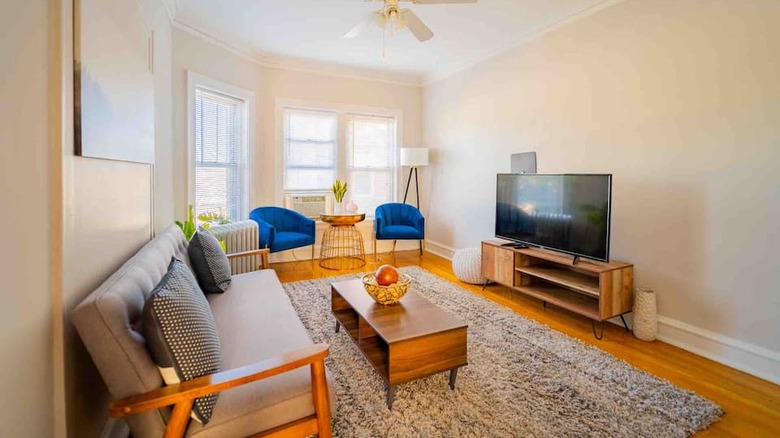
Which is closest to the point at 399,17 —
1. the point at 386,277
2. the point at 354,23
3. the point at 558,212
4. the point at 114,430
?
the point at 354,23

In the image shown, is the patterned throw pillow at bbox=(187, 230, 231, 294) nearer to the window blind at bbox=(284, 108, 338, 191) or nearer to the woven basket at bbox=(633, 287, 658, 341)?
the window blind at bbox=(284, 108, 338, 191)

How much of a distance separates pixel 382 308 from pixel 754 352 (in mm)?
2385

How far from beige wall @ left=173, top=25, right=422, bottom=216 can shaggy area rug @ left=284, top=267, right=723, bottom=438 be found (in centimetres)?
268

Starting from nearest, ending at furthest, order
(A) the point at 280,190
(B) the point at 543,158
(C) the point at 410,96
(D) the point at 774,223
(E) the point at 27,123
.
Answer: (E) the point at 27,123 < (D) the point at 774,223 < (B) the point at 543,158 < (A) the point at 280,190 < (C) the point at 410,96

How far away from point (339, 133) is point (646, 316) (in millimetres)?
4328

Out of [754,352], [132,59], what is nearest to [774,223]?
[754,352]

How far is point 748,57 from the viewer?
7.16ft

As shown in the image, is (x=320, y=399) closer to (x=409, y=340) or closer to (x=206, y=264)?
(x=409, y=340)

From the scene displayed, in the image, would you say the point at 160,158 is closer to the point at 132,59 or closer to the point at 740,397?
the point at 132,59

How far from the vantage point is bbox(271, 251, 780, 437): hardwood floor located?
5.66 feet

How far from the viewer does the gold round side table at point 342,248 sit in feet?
15.6

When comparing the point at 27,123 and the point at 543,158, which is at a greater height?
the point at 543,158

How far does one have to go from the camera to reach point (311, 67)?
4914 millimetres

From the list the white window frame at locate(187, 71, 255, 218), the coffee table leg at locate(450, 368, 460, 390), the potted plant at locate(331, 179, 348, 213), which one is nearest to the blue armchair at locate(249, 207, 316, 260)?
the white window frame at locate(187, 71, 255, 218)
